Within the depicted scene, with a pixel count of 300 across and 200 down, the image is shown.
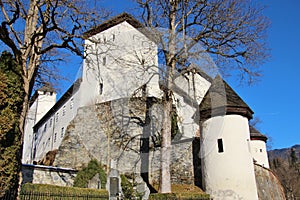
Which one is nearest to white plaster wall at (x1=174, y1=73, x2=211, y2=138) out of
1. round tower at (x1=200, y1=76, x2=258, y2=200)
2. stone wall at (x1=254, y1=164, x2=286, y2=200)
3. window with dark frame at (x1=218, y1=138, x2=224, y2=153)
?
round tower at (x1=200, y1=76, x2=258, y2=200)

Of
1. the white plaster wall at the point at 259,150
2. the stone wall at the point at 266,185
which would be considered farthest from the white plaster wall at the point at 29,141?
the stone wall at the point at 266,185

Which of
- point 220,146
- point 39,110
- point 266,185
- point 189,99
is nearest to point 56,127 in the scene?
point 39,110

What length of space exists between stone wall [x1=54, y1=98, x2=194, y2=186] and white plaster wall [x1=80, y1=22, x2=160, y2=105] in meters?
0.87

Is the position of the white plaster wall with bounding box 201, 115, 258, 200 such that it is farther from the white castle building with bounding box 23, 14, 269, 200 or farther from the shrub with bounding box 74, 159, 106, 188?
the shrub with bounding box 74, 159, 106, 188

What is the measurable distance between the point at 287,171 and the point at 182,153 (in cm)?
3153

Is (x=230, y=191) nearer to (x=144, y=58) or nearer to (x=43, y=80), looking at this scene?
(x=144, y=58)

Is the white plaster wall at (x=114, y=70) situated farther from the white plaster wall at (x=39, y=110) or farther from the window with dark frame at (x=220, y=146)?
the white plaster wall at (x=39, y=110)

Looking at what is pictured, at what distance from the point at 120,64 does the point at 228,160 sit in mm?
7441

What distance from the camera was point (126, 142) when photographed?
664 inches

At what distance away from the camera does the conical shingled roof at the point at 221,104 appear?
1332 centimetres

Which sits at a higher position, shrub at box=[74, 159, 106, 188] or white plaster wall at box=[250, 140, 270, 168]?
white plaster wall at box=[250, 140, 270, 168]

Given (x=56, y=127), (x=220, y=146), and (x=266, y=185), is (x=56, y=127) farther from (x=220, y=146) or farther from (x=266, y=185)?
(x=266, y=185)

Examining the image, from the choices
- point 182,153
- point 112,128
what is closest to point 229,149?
point 182,153

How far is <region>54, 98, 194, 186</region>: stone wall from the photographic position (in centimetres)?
1450
